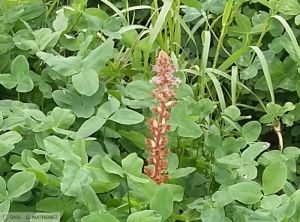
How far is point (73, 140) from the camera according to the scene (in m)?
1.59

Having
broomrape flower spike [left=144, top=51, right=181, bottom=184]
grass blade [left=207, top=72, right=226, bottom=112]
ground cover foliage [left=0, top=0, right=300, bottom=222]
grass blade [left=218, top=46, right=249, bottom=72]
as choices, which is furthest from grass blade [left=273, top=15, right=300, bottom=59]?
broomrape flower spike [left=144, top=51, right=181, bottom=184]

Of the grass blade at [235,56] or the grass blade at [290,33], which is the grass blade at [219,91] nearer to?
the grass blade at [235,56]

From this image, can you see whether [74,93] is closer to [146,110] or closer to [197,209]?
[146,110]

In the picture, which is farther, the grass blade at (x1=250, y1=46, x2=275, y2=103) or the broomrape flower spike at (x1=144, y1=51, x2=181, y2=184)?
the grass blade at (x1=250, y1=46, x2=275, y2=103)

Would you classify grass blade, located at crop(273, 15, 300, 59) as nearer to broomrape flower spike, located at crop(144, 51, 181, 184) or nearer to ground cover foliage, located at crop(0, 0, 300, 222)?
ground cover foliage, located at crop(0, 0, 300, 222)

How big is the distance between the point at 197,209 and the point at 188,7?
869mm

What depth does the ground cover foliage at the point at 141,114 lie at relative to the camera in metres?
1.48

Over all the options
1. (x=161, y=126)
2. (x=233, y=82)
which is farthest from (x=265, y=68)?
(x=161, y=126)

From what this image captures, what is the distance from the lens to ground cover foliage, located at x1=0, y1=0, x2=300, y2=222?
1.48 meters

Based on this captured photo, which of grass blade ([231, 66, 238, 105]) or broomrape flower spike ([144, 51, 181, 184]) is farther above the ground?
broomrape flower spike ([144, 51, 181, 184])

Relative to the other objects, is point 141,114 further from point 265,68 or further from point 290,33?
point 290,33

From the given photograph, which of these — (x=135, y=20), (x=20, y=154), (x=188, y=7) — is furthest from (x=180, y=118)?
(x=135, y=20)

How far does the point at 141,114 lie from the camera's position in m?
1.77

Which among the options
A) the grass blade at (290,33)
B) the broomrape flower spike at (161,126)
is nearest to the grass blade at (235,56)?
the grass blade at (290,33)
